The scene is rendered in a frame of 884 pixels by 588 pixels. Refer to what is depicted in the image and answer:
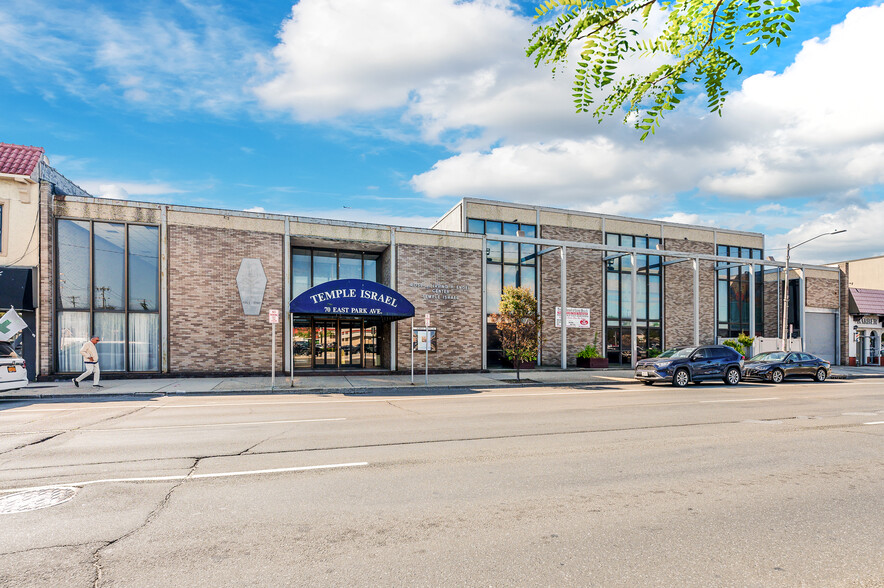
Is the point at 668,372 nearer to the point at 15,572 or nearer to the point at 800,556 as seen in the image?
the point at 800,556

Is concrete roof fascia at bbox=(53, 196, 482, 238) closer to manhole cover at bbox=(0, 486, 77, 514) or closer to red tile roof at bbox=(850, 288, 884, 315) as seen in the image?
manhole cover at bbox=(0, 486, 77, 514)

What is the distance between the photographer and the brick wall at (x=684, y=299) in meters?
30.5

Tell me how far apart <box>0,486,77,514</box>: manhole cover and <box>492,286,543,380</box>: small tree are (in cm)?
1553

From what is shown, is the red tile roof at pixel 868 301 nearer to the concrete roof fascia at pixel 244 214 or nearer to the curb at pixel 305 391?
the curb at pixel 305 391

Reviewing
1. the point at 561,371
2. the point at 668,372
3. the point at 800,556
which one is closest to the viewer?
the point at 800,556

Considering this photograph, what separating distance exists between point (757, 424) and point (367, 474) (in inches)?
328

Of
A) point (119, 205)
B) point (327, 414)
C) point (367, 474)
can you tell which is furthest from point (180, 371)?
point (367, 474)

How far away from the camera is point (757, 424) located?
10.1m

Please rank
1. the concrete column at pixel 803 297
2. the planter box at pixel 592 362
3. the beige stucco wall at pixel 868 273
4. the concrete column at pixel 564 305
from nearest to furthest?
the concrete column at pixel 564 305
the planter box at pixel 592 362
the concrete column at pixel 803 297
the beige stucco wall at pixel 868 273

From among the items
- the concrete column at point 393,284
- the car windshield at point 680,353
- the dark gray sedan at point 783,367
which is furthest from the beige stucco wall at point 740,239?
the concrete column at point 393,284

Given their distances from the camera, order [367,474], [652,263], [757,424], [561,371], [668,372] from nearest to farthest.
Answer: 1. [367,474]
2. [757,424]
3. [668,372]
4. [561,371]
5. [652,263]

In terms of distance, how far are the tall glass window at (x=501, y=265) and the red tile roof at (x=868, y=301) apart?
2350 centimetres

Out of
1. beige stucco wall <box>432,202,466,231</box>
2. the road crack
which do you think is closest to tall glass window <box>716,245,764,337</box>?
beige stucco wall <box>432,202,466,231</box>

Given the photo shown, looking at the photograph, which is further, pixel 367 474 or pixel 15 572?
pixel 367 474
